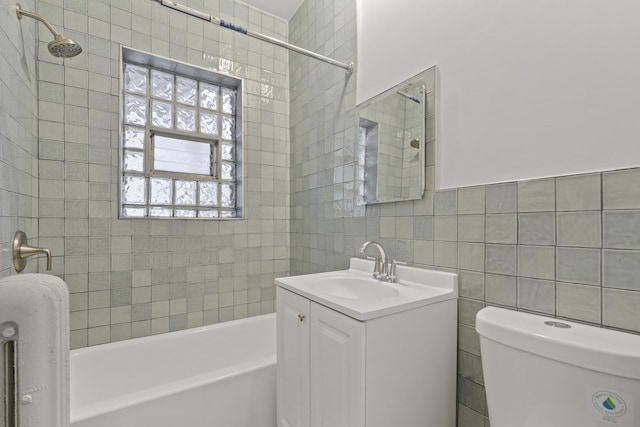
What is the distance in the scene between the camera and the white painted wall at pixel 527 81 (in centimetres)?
81

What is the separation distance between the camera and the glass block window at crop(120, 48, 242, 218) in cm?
203

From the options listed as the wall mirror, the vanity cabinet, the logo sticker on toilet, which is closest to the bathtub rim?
the vanity cabinet

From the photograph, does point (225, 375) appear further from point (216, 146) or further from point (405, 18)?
point (405, 18)

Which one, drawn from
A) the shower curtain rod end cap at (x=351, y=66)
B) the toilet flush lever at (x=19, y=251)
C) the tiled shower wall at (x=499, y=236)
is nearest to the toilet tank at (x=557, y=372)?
the tiled shower wall at (x=499, y=236)

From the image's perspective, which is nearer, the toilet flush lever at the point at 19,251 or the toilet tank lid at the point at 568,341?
the toilet tank lid at the point at 568,341

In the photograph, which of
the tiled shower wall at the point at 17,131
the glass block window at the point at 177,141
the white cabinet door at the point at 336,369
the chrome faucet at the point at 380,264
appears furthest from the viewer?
the glass block window at the point at 177,141

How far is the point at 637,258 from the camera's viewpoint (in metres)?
0.78

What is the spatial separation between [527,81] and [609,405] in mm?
934

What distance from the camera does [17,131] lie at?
1319mm

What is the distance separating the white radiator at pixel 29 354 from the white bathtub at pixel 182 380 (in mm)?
739

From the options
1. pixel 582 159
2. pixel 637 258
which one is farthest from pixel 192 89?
pixel 637 258

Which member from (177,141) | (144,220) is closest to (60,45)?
(177,141)

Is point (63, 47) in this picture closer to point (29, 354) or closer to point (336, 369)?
point (29, 354)

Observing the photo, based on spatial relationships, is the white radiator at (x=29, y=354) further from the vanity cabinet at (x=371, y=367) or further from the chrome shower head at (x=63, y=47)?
the chrome shower head at (x=63, y=47)
